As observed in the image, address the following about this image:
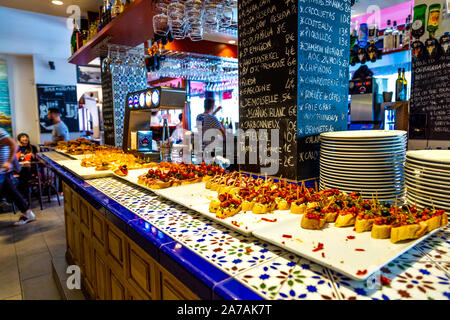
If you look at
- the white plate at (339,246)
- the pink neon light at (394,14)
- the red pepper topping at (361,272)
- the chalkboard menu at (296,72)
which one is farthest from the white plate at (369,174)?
the pink neon light at (394,14)

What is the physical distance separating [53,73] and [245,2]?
8324 millimetres

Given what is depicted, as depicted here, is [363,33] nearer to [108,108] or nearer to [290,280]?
[108,108]

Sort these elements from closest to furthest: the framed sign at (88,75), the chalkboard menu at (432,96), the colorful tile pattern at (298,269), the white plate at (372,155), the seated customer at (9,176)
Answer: the colorful tile pattern at (298,269) → the white plate at (372,155) → the seated customer at (9,176) → the chalkboard menu at (432,96) → the framed sign at (88,75)

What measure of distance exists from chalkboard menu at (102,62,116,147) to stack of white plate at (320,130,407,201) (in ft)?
16.2

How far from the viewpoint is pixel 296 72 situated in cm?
184

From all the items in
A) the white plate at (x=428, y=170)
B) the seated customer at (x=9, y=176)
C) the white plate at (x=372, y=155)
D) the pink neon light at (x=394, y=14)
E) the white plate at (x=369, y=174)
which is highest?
the pink neon light at (x=394, y=14)

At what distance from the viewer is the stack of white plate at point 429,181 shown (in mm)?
1203

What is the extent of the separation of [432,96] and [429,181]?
414 cm

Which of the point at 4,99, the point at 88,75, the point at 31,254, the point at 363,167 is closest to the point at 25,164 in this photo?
the point at 31,254

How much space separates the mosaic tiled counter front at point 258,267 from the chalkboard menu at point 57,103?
8.77 m

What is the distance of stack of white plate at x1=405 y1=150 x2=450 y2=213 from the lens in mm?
1203

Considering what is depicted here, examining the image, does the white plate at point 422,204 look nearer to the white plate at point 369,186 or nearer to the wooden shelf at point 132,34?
the white plate at point 369,186

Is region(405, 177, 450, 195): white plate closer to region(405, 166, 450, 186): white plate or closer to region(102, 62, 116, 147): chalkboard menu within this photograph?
region(405, 166, 450, 186): white plate

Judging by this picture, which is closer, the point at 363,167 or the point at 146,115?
the point at 363,167
